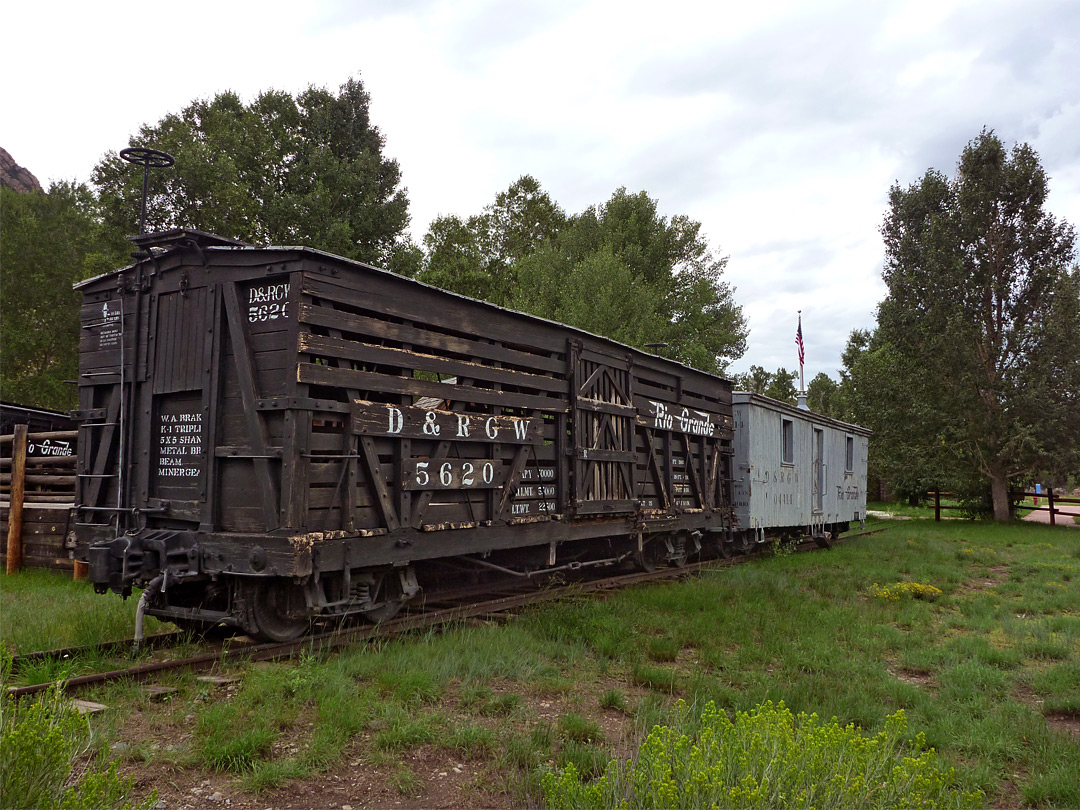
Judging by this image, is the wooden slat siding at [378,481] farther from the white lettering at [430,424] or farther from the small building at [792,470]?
the small building at [792,470]

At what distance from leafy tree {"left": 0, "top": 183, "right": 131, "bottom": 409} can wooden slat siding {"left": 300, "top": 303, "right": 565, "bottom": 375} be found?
934 inches

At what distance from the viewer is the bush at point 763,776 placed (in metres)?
3.01

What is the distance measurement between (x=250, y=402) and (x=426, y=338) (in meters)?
1.83

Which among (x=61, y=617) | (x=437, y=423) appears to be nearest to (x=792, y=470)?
(x=437, y=423)

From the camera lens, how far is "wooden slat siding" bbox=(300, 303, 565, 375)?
645 centimetres

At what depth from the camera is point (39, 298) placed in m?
27.9

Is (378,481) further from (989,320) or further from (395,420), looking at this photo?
(989,320)

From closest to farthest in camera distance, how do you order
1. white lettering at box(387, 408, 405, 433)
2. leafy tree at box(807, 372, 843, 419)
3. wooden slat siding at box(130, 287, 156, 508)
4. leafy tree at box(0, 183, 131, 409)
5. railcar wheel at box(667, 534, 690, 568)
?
white lettering at box(387, 408, 405, 433) → wooden slat siding at box(130, 287, 156, 508) → railcar wheel at box(667, 534, 690, 568) → leafy tree at box(0, 183, 131, 409) → leafy tree at box(807, 372, 843, 419)

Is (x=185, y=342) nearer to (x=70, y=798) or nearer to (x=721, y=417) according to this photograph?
(x=70, y=798)

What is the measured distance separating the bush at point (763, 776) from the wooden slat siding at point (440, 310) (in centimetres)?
458

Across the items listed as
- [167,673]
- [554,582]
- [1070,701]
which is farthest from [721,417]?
[167,673]

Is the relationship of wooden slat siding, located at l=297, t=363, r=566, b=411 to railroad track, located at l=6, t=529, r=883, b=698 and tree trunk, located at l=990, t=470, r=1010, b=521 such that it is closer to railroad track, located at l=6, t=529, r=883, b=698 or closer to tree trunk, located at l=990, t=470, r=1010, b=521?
railroad track, located at l=6, t=529, r=883, b=698

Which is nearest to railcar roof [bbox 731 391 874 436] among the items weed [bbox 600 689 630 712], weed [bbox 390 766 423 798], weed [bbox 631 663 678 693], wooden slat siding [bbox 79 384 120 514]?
weed [bbox 631 663 678 693]

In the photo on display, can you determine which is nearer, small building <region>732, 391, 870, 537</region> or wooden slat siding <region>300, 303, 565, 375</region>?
wooden slat siding <region>300, 303, 565, 375</region>
